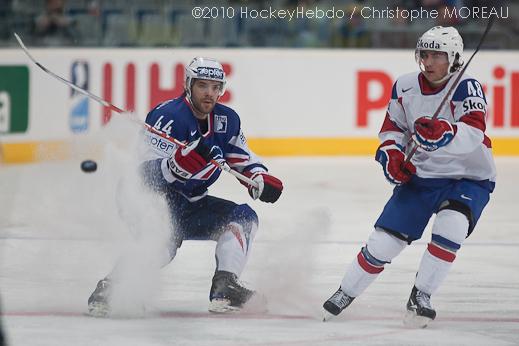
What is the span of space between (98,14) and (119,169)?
6645 mm

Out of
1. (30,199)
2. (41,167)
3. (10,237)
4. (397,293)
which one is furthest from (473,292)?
(41,167)

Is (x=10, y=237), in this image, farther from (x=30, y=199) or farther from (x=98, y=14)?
(x=98, y=14)

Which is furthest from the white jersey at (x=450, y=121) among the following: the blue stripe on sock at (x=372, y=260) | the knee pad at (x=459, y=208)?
the blue stripe on sock at (x=372, y=260)

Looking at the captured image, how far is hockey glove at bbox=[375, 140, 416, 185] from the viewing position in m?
5.12

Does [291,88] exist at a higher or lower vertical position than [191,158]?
lower

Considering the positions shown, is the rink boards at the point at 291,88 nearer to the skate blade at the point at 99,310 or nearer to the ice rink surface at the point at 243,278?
the ice rink surface at the point at 243,278

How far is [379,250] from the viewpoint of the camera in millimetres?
5160

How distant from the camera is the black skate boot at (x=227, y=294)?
17.6 feet

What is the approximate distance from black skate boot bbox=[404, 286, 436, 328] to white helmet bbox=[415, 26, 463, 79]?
35.5 inches

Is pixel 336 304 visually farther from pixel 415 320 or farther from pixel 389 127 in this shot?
pixel 389 127

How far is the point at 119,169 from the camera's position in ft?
20.0

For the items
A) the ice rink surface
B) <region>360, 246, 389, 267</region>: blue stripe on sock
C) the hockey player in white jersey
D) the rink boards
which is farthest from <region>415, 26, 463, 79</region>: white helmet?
the rink boards

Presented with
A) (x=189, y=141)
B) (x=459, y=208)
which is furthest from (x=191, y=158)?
(x=459, y=208)

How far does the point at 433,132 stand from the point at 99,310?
151 centimetres
